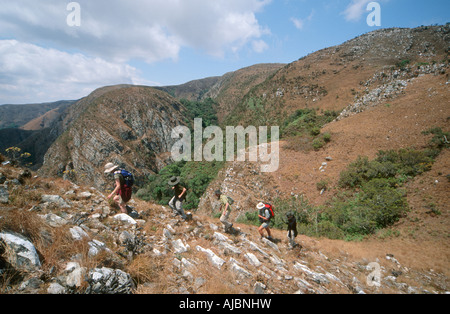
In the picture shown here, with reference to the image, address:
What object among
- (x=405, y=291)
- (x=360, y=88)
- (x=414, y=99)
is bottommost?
(x=405, y=291)

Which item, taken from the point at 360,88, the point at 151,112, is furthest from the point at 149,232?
the point at 151,112

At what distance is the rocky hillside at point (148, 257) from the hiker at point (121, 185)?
0.31 meters

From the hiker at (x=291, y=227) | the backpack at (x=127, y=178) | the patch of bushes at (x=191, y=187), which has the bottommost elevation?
the patch of bushes at (x=191, y=187)

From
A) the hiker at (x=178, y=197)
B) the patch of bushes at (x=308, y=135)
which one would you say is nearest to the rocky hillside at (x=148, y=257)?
the hiker at (x=178, y=197)

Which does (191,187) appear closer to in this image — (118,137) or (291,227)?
(291,227)

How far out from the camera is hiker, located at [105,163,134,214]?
5.00 m

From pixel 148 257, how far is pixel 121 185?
2.14 m

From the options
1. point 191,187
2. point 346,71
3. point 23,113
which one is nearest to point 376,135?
point 191,187

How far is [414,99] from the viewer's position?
731 inches

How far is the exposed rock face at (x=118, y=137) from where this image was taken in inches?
2012

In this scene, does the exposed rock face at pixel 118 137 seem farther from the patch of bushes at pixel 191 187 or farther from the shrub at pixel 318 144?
the shrub at pixel 318 144

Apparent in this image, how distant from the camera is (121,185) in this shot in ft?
16.6
